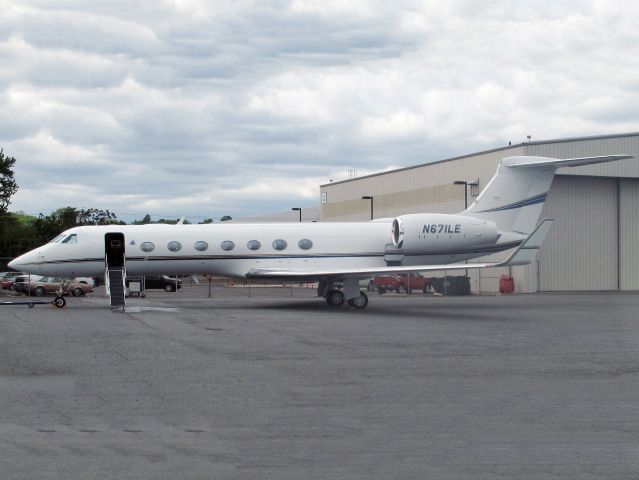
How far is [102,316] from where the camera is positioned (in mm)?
24203

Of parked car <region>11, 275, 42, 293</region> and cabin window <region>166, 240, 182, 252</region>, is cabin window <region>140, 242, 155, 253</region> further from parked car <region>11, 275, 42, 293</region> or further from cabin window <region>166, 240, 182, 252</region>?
parked car <region>11, 275, 42, 293</region>

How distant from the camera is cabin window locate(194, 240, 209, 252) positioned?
29234mm

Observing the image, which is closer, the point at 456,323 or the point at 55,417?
the point at 55,417

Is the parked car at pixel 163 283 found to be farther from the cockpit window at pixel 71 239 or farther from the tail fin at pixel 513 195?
the tail fin at pixel 513 195

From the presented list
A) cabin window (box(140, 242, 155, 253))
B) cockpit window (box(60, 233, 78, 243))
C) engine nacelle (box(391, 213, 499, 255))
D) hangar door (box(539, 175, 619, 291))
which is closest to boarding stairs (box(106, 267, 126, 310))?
cabin window (box(140, 242, 155, 253))

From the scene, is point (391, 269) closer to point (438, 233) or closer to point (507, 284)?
point (438, 233)

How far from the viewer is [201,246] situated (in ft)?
96.0

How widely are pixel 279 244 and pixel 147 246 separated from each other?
14.3 feet

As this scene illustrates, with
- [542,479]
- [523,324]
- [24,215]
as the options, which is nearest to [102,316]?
[523,324]

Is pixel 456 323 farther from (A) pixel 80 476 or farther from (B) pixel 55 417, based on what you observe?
(A) pixel 80 476

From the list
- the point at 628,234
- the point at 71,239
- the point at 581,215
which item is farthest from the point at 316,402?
the point at 628,234

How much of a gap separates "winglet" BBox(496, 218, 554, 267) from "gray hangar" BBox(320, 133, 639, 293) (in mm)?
17303

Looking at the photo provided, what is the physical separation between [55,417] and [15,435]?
1.00 metres

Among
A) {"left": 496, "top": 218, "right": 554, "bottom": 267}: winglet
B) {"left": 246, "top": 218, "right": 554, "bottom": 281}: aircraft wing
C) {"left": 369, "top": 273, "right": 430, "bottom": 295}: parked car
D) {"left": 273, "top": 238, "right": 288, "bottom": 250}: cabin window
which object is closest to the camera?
{"left": 246, "top": 218, "right": 554, "bottom": 281}: aircraft wing
